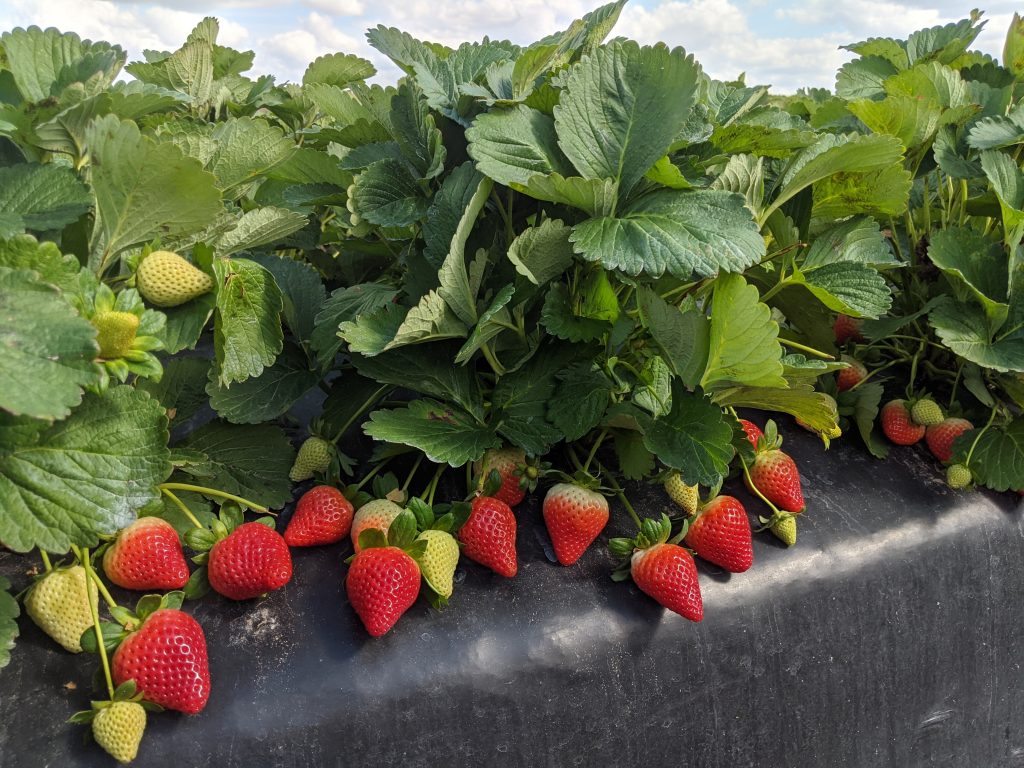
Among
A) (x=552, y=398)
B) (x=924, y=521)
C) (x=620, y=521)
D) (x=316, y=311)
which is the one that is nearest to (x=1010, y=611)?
(x=924, y=521)

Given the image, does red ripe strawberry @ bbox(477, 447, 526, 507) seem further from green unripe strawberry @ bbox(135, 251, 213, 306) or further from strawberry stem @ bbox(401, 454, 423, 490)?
green unripe strawberry @ bbox(135, 251, 213, 306)

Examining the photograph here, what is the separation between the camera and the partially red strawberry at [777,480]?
0.93m

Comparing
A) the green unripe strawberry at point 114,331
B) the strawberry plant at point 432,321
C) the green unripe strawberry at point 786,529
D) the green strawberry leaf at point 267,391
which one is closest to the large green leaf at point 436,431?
the strawberry plant at point 432,321

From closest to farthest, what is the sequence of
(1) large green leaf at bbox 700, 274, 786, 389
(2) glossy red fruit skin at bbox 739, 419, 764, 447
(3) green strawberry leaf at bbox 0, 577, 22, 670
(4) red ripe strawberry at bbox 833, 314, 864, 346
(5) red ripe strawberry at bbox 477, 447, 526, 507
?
(3) green strawberry leaf at bbox 0, 577, 22, 670 → (1) large green leaf at bbox 700, 274, 786, 389 → (5) red ripe strawberry at bbox 477, 447, 526, 507 → (2) glossy red fruit skin at bbox 739, 419, 764, 447 → (4) red ripe strawberry at bbox 833, 314, 864, 346

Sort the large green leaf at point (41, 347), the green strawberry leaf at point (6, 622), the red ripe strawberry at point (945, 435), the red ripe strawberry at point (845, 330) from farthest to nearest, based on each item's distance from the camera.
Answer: the red ripe strawberry at point (845, 330) → the red ripe strawberry at point (945, 435) → the green strawberry leaf at point (6, 622) → the large green leaf at point (41, 347)

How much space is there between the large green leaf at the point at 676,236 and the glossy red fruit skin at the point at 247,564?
362 mm

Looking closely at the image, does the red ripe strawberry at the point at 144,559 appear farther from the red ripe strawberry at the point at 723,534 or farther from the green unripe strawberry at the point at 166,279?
the red ripe strawberry at the point at 723,534

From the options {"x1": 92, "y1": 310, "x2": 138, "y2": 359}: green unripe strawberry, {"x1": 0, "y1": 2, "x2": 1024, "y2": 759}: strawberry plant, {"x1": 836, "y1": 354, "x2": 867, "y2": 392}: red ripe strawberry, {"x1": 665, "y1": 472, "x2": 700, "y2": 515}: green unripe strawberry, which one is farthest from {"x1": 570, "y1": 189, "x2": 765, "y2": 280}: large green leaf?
{"x1": 836, "y1": 354, "x2": 867, "y2": 392}: red ripe strawberry

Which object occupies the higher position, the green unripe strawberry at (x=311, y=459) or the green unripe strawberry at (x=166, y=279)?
the green unripe strawberry at (x=166, y=279)

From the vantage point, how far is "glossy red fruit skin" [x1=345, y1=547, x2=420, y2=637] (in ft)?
2.35

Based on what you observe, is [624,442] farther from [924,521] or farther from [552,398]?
[924,521]

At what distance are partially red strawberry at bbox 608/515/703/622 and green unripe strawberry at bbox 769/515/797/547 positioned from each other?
0.44 feet

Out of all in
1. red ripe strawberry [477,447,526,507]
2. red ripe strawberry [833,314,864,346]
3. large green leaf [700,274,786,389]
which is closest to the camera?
large green leaf [700,274,786,389]

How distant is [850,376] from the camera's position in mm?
1104
